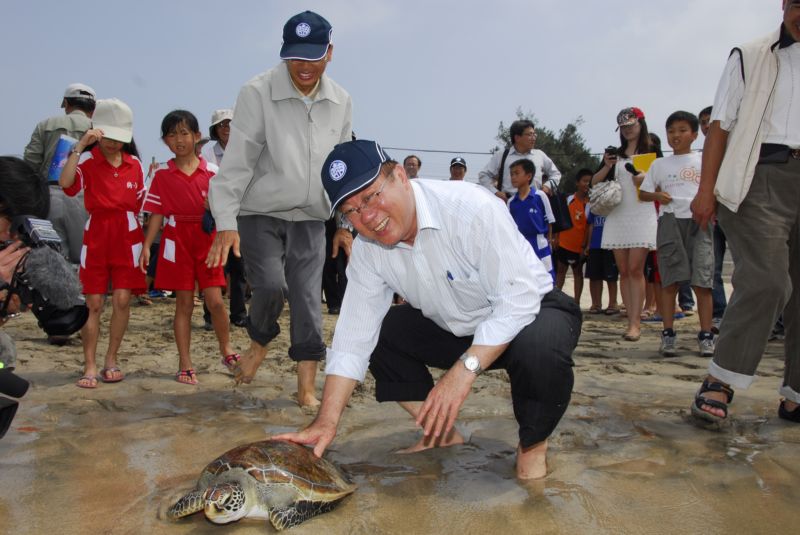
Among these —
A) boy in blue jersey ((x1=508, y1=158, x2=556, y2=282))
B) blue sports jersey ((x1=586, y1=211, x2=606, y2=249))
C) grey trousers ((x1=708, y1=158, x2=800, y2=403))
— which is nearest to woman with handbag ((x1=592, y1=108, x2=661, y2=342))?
boy in blue jersey ((x1=508, y1=158, x2=556, y2=282))

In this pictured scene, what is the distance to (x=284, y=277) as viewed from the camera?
3572 mm

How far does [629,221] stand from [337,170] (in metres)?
4.17

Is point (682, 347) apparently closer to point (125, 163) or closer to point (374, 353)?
point (374, 353)

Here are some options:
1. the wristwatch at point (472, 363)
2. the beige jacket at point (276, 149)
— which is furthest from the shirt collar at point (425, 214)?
the beige jacket at point (276, 149)

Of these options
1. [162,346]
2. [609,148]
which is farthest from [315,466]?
[609,148]

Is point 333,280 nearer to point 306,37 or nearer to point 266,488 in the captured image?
point 306,37

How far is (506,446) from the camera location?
2.91 metres

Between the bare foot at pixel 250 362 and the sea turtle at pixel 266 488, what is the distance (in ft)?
4.38

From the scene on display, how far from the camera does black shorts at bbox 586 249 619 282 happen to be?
7.49 metres

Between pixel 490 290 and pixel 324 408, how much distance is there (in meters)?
0.74

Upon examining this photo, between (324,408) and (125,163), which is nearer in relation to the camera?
(324,408)

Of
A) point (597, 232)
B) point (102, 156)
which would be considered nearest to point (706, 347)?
point (597, 232)

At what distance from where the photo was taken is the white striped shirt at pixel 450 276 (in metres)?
2.29

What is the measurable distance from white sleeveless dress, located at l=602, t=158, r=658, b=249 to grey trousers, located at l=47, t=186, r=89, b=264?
4.20m
